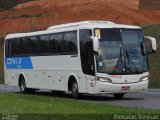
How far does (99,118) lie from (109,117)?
0.28 metres

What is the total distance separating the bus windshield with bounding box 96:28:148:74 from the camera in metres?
24.8

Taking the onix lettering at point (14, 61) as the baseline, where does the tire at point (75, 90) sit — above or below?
below

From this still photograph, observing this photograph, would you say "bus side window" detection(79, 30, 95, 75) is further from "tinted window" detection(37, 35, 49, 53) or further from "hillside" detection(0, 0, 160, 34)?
Answer: "hillside" detection(0, 0, 160, 34)

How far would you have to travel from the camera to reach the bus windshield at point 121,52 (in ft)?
81.3

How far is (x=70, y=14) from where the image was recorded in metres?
65.6

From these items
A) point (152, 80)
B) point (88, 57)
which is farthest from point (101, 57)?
point (152, 80)

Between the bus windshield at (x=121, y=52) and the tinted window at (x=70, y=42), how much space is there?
1625 millimetres

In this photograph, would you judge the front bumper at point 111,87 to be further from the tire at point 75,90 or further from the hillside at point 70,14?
the hillside at point 70,14

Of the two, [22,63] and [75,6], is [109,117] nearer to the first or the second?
[22,63]

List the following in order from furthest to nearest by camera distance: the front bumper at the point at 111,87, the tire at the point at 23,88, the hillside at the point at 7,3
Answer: the hillside at the point at 7,3
the tire at the point at 23,88
the front bumper at the point at 111,87

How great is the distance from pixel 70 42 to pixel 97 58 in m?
2.32

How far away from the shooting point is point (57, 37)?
2814cm

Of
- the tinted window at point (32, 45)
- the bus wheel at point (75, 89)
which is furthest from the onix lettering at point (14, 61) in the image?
the bus wheel at point (75, 89)

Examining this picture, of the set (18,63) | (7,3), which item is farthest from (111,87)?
(7,3)
